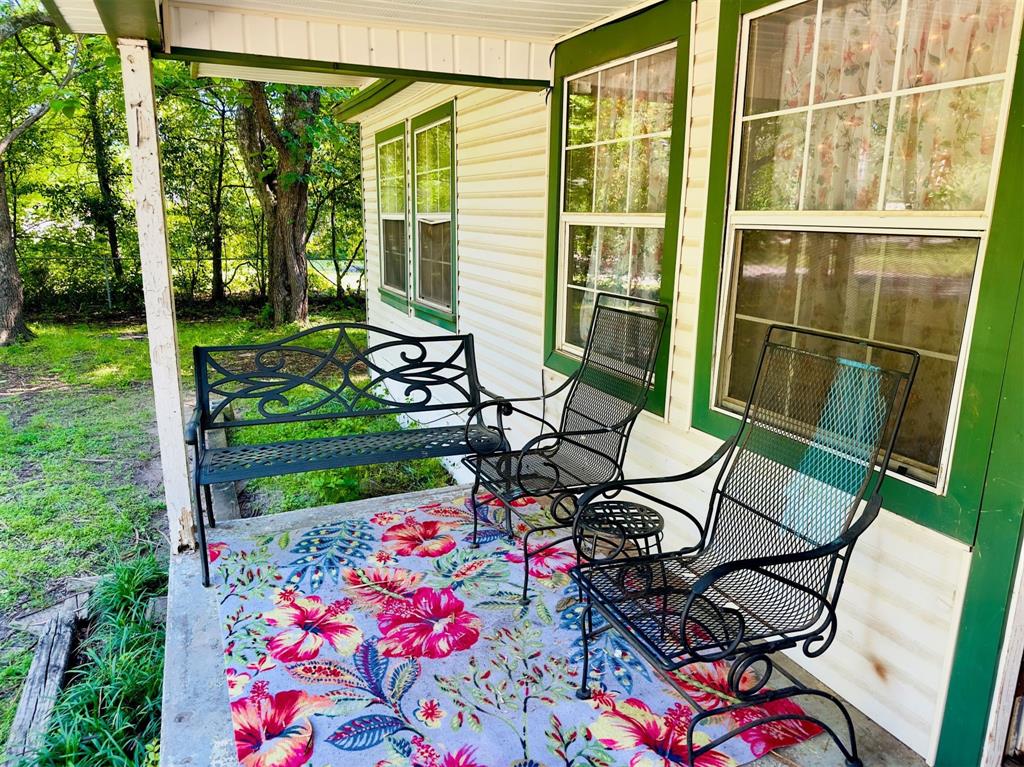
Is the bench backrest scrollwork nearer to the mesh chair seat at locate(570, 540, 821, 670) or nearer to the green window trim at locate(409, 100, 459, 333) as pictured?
the green window trim at locate(409, 100, 459, 333)

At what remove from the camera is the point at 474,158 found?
4863 millimetres

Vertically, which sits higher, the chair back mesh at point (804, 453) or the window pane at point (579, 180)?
the window pane at point (579, 180)

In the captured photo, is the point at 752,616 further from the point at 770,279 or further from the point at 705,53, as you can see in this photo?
the point at 705,53

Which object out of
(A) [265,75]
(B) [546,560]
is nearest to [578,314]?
(B) [546,560]

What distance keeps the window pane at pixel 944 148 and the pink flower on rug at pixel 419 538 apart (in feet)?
7.39

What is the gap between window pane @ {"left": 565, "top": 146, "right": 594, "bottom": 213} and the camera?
11.5 feet

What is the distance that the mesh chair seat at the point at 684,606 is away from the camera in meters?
1.88

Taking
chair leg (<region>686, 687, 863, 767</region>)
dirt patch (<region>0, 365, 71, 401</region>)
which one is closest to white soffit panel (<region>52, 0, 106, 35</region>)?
chair leg (<region>686, 687, 863, 767</region>)

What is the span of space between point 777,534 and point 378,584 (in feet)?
5.21

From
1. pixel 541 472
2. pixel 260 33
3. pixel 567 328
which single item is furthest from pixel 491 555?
pixel 260 33

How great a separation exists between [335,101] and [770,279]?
342 inches

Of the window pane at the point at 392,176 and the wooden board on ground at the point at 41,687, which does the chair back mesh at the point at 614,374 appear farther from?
the window pane at the point at 392,176

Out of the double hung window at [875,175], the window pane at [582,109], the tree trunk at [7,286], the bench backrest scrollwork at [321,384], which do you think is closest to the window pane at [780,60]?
the double hung window at [875,175]

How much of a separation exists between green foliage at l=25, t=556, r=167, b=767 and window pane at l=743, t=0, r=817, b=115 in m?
2.89
